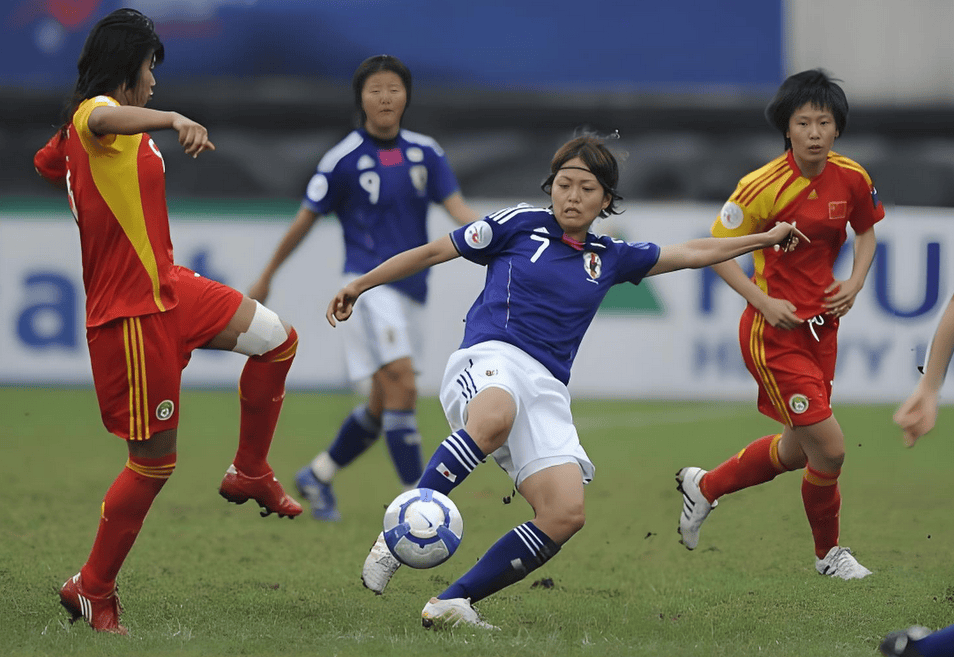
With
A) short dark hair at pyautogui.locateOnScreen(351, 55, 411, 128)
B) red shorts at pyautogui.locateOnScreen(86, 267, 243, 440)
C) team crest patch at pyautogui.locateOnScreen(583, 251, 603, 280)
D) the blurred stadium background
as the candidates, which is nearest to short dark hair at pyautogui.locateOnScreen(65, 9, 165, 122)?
red shorts at pyautogui.locateOnScreen(86, 267, 243, 440)

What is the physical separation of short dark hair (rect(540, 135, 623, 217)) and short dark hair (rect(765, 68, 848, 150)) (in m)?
0.92

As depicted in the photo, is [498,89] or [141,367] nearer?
[141,367]

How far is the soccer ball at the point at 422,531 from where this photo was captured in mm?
4426

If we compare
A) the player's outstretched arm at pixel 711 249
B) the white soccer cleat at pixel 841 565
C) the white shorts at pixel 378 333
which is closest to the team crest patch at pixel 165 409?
the player's outstretched arm at pixel 711 249

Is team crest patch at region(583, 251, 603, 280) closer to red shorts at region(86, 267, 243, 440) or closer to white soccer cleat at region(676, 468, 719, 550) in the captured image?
red shorts at region(86, 267, 243, 440)

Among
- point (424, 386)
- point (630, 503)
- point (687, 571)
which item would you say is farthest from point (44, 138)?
point (687, 571)

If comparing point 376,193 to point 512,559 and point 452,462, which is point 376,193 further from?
point 512,559

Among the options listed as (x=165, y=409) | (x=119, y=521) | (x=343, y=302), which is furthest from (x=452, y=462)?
(x=119, y=521)

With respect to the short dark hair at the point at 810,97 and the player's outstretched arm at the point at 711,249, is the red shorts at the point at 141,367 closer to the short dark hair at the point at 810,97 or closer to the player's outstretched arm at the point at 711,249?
the player's outstretched arm at the point at 711,249

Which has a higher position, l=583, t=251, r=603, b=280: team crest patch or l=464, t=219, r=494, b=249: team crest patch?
l=464, t=219, r=494, b=249: team crest patch

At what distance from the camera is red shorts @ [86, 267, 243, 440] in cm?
460

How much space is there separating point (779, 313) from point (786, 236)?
44 cm

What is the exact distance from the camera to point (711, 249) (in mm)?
5020

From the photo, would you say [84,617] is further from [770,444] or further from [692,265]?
[770,444]
